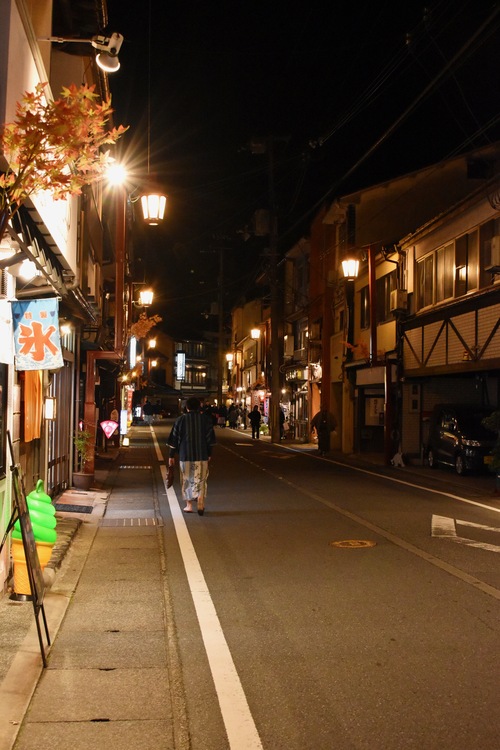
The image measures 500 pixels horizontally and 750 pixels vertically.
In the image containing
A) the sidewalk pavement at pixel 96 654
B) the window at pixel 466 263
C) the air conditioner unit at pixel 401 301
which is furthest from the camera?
the air conditioner unit at pixel 401 301

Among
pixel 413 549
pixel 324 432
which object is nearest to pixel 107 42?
pixel 413 549

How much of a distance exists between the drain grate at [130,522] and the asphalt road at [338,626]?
0.31 metres

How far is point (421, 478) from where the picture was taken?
22.2 m

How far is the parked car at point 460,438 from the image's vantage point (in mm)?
21984

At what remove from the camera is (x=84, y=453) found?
60.6 feet

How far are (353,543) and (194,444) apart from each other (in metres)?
3.79

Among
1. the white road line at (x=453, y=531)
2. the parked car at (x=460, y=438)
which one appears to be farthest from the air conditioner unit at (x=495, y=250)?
the white road line at (x=453, y=531)

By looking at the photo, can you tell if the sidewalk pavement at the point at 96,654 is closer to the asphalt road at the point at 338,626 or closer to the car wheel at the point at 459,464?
the asphalt road at the point at 338,626

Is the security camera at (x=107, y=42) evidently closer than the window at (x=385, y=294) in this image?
Yes

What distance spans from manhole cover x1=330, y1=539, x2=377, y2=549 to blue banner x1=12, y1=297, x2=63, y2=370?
199 inches

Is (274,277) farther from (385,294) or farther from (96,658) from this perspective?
(96,658)

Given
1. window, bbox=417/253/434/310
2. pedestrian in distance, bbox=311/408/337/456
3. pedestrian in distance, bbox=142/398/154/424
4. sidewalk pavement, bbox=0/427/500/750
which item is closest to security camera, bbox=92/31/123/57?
sidewalk pavement, bbox=0/427/500/750

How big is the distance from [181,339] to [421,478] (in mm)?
92757

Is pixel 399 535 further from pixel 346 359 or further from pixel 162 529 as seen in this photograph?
pixel 346 359
